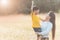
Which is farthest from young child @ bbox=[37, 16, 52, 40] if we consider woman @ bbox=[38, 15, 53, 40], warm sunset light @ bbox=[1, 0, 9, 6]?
warm sunset light @ bbox=[1, 0, 9, 6]

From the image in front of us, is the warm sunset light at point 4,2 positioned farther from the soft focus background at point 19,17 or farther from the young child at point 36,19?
the young child at point 36,19

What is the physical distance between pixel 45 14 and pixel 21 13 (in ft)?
0.64

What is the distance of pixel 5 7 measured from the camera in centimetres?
98

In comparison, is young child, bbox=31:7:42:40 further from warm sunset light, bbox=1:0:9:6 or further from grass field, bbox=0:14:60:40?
warm sunset light, bbox=1:0:9:6

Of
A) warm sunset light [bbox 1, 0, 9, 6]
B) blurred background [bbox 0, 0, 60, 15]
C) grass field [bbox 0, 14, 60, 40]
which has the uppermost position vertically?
warm sunset light [bbox 1, 0, 9, 6]

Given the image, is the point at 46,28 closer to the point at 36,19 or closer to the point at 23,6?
the point at 36,19

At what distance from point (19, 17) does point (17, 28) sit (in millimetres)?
92

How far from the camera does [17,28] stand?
0.99m

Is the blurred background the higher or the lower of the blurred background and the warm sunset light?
the lower

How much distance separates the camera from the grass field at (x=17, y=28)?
98 centimetres

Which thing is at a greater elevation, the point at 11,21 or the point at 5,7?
the point at 5,7

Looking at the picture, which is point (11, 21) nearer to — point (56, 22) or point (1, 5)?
point (1, 5)

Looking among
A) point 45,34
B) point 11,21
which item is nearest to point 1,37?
point 11,21

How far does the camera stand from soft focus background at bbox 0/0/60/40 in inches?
38.1
